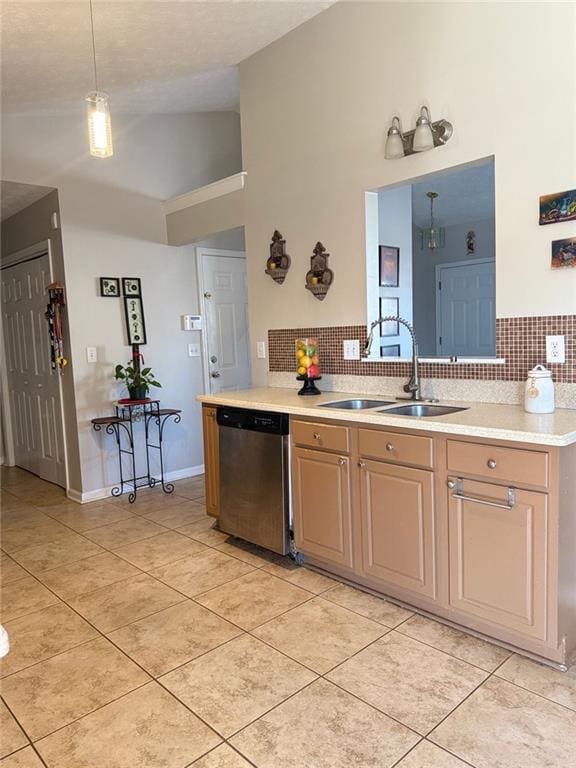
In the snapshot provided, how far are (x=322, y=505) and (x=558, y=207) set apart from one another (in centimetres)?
171

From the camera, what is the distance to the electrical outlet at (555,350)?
234 cm

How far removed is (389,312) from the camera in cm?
404

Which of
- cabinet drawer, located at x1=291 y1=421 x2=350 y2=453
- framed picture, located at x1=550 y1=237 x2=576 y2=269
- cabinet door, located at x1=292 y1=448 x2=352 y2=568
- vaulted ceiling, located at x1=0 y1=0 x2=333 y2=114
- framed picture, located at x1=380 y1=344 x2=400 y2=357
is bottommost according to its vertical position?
cabinet door, located at x1=292 y1=448 x2=352 y2=568

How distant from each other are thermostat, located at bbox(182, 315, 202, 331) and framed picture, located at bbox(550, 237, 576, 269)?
328cm

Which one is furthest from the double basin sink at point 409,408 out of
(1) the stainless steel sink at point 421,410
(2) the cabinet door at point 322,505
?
(2) the cabinet door at point 322,505

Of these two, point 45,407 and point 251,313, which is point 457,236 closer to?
point 251,313

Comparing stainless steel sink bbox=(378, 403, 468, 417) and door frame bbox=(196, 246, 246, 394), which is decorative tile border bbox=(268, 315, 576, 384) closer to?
stainless steel sink bbox=(378, 403, 468, 417)

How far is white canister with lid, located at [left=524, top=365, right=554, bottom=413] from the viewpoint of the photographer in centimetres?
225

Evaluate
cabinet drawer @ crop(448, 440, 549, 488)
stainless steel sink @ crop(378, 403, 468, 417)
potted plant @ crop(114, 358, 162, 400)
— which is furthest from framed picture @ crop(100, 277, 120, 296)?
cabinet drawer @ crop(448, 440, 549, 488)

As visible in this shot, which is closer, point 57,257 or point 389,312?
point 389,312

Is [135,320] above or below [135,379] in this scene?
above

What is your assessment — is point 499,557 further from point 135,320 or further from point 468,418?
point 135,320

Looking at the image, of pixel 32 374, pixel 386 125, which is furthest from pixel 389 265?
pixel 32 374

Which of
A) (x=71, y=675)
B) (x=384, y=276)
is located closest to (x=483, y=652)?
(x=71, y=675)
